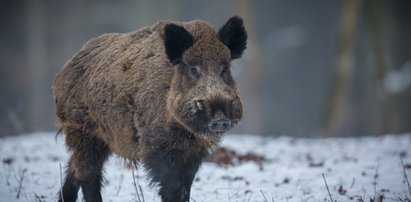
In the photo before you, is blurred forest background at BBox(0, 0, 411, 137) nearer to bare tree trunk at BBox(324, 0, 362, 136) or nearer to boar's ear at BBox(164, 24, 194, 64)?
bare tree trunk at BBox(324, 0, 362, 136)

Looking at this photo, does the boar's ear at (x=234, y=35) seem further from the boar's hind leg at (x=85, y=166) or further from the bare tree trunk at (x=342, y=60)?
the bare tree trunk at (x=342, y=60)

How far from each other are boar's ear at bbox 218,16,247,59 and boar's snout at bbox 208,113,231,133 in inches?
45.9

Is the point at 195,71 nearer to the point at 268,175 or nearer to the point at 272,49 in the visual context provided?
the point at 268,175

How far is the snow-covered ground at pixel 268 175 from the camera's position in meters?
7.29

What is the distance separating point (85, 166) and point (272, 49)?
97.3 feet

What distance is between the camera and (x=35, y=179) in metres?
8.23

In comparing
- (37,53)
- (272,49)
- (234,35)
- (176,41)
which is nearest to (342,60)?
(234,35)

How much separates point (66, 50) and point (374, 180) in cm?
2895

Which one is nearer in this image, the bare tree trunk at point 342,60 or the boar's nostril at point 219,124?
the boar's nostril at point 219,124

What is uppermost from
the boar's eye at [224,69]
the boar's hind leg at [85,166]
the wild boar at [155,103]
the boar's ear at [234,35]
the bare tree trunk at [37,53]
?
the bare tree trunk at [37,53]

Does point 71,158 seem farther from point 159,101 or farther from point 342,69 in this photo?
point 342,69

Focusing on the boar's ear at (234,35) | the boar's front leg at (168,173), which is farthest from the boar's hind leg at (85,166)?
the boar's ear at (234,35)

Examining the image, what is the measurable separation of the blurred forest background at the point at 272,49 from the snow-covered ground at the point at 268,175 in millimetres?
16345

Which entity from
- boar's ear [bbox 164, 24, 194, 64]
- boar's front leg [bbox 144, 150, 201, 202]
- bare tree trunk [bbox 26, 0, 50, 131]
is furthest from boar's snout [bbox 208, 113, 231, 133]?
bare tree trunk [bbox 26, 0, 50, 131]
